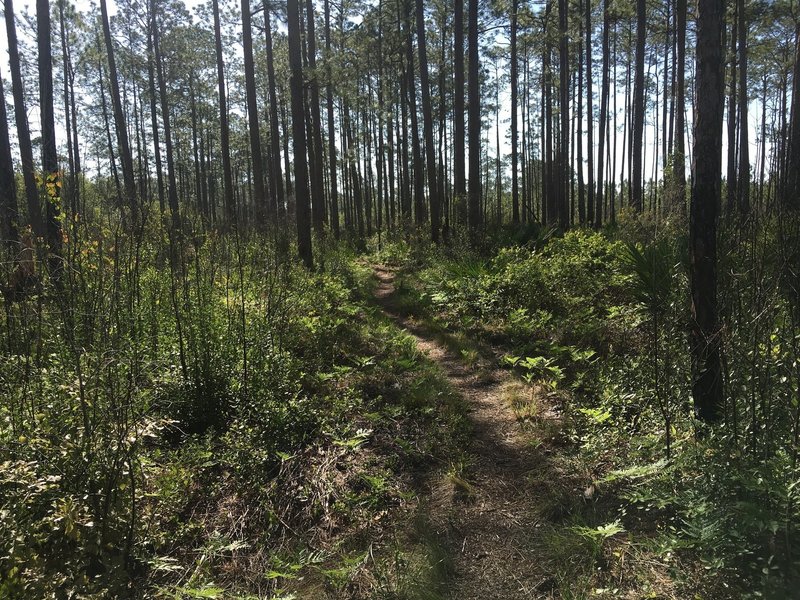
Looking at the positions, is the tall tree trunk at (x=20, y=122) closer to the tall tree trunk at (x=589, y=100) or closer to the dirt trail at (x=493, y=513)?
the dirt trail at (x=493, y=513)

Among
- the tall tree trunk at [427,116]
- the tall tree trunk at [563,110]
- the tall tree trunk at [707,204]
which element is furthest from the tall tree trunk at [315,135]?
the tall tree trunk at [707,204]

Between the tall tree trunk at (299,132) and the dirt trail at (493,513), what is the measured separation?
7.66 m

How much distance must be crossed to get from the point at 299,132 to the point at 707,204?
9895mm

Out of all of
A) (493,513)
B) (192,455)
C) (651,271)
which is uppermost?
(651,271)

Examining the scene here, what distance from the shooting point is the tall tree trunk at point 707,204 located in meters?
3.10

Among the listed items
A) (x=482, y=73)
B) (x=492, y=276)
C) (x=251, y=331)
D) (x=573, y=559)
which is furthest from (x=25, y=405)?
(x=482, y=73)

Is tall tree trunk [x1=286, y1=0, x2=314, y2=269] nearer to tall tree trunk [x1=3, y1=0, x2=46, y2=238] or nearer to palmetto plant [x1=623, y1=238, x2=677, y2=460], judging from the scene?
tall tree trunk [x1=3, y1=0, x2=46, y2=238]

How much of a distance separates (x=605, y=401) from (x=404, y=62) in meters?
21.2

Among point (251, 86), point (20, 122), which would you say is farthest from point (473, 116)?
point (20, 122)

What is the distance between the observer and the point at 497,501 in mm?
3404

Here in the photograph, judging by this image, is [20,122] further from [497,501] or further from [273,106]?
[497,501]

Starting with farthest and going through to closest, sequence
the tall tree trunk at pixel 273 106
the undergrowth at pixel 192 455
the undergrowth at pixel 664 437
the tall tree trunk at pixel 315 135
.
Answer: the tall tree trunk at pixel 273 106 → the tall tree trunk at pixel 315 135 → the undergrowth at pixel 192 455 → the undergrowth at pixel 664 437

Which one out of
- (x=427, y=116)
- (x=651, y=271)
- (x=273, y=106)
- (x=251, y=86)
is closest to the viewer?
(x=651, y=271)

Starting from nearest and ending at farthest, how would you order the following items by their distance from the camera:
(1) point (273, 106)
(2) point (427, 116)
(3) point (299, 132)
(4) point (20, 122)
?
(3) point (299, 132) < (4) point (20, 122) < (2) point (427, 116) < (1) point (273, 106)
